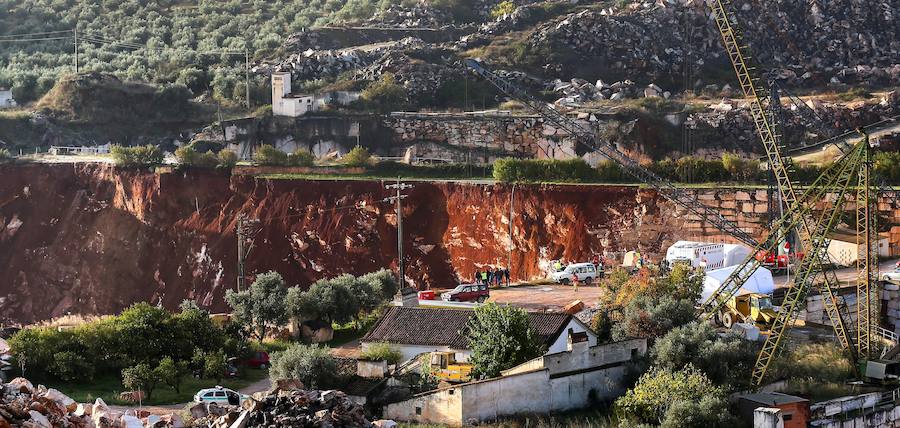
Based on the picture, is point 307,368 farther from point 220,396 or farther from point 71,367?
point 71,367

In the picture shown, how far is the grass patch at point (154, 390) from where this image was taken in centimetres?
5022

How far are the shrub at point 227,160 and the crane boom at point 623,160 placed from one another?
12261 millimetres

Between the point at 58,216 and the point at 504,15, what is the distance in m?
28.5

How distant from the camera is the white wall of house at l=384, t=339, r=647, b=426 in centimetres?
4759

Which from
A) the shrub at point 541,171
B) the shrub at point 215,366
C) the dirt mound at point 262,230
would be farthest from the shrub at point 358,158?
the shrub at point 215,366

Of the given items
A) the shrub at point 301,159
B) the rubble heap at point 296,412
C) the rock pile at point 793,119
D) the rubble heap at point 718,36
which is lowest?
the rubble heap at point 296,412

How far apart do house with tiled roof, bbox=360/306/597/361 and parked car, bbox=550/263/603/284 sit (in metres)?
11.5

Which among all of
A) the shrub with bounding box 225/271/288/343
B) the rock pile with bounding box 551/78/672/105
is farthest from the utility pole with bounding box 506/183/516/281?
the shrub with bounding box 225/271/288/343

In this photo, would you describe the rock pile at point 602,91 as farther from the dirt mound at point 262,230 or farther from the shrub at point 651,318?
the shrub at point 651,318

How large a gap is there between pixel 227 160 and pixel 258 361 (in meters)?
35.7

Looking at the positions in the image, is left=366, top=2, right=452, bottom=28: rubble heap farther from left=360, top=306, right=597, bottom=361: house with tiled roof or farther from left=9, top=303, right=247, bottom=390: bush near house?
left=9, top=303, right=247, bottom=390: bush near house

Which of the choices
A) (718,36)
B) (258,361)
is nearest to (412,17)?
(718,36)

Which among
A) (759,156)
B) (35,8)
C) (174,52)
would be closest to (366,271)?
(759,156)

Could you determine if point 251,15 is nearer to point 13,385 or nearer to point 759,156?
point 759,156
